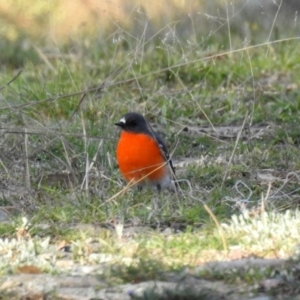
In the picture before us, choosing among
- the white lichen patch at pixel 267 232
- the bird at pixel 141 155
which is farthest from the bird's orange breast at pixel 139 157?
the white lichen patch at pixel 267 232

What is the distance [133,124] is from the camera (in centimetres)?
812

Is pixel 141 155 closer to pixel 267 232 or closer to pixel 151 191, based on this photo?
pixel 151 191

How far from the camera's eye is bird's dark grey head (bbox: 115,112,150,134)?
26.5ft

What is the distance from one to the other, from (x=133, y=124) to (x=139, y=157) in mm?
376

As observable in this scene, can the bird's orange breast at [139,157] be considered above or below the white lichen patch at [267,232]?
below

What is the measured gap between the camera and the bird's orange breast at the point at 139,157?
773cm

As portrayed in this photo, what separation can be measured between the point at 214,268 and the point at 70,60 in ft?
22.7

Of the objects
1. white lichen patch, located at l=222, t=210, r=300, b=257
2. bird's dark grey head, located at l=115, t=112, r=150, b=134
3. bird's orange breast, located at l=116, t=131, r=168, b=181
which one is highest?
white lichen patch, located at l=222, t=210, r=300, b=257

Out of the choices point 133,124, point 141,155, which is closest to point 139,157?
point 141,155

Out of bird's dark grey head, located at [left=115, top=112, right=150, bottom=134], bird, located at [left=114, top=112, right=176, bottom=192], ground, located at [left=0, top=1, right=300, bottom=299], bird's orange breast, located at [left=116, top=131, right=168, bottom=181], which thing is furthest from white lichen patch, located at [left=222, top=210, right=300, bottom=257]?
bird's dark grey head, located at [left=115, top=112, right=150, bottom=134]

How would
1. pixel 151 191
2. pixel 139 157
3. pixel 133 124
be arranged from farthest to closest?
pixel 133 124 < pixel 139 157 < pixel 151 191

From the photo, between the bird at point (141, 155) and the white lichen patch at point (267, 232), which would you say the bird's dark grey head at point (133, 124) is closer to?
the bird at point (141, 155)

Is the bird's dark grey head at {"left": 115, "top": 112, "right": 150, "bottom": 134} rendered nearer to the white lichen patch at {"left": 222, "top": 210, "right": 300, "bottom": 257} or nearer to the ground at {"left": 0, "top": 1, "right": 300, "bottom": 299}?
the ground at {"left": 0, "top": 1, "right": 300, "bottom": 299}

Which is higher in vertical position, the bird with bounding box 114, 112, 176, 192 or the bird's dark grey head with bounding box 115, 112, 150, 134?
the bird's dark grey head with bounding box 115, 112, 150, 134
